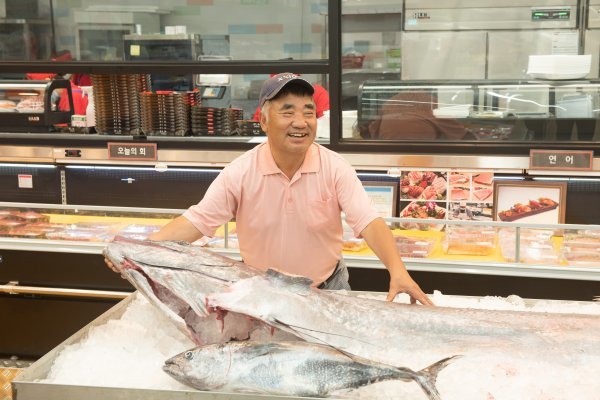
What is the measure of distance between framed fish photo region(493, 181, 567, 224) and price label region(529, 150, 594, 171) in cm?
14

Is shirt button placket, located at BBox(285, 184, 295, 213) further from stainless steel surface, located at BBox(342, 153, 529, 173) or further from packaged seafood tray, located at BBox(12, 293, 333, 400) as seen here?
stainless steel surface, located at BBox(342, 153, 529, 173)

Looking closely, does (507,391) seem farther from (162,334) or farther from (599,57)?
(599,57)

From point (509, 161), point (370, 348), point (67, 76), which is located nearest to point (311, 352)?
point (370, 348)

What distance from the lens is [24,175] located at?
596cm

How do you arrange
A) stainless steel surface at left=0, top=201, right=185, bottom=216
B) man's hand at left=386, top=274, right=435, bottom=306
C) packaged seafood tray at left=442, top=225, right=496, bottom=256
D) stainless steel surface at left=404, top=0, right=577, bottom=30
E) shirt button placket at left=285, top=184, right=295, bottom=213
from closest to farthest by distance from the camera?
man's hand at left=386, top=274, right=435, bottom=306
shirt button placket at left=285, top=184, right=295, bottom=213
packaged seafood tray at left=442, top=225, right=496, bottom=256
stainless steel surface at left=0, top=201, right=185, bottom=216
stainless steel surface at left=404, top=0, right=577, bottom=30

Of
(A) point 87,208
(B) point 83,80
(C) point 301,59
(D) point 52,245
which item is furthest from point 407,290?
(B) point 83,80

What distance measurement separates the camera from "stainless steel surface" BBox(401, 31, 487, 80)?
542 centimetres

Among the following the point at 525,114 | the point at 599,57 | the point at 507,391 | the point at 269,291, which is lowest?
the point at 507,391

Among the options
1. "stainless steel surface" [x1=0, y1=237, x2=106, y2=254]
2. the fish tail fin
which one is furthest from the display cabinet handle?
the fish tail fin

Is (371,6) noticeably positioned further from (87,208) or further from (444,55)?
(87,208)

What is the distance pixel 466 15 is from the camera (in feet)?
17.9

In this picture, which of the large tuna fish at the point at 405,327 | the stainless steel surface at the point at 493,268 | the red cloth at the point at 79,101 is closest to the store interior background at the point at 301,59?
the red cloth at the point at 79,101

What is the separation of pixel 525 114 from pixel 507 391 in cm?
367

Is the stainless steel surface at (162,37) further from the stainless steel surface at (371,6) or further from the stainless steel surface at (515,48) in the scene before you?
the stainless steel surface at (515,48)
